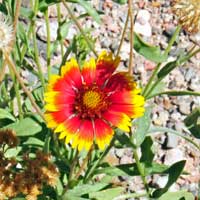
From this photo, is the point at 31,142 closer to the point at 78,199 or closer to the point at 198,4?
the point at 78,199

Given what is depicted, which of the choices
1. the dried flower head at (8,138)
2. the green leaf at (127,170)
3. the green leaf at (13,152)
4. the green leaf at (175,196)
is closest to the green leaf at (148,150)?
the green leaf at (127,170)

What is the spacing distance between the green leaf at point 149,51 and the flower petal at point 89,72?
0.12 m

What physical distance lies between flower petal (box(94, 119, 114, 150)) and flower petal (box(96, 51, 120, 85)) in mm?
151

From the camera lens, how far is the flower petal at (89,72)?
1.63 meters

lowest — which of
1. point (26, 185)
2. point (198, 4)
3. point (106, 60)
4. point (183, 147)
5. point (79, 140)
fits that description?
point (183, 147)

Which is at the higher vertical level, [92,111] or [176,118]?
[92,111]

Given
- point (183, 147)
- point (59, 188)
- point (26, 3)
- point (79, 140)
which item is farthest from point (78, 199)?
point (26, 3)

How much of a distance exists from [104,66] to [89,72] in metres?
0.04

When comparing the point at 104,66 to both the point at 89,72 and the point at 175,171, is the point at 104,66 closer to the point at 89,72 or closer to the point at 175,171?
the point at 89,72

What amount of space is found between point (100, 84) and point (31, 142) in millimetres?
398

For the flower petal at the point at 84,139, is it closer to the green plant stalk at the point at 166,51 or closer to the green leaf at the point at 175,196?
the green plant stalk at the point at 166,51

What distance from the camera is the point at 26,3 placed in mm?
2814

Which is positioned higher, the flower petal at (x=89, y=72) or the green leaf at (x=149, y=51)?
the green leaf at (x=149, y=51)

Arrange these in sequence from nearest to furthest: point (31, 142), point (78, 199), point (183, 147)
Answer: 1. point (78, 199)
2. point (31, 142)
3. point (183, 147)
